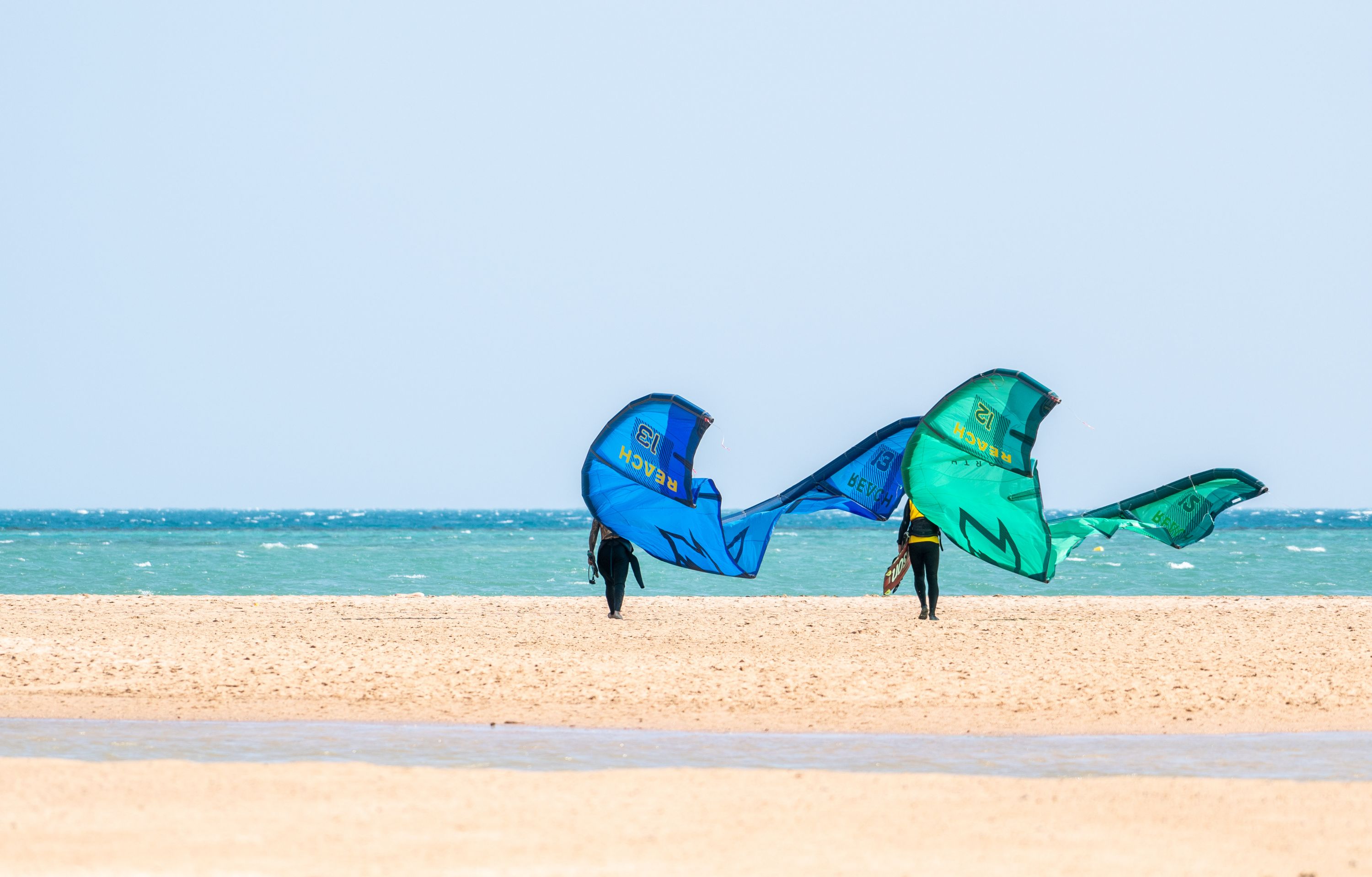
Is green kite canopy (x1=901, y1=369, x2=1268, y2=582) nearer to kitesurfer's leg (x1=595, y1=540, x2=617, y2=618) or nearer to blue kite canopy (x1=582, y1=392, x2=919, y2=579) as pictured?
blue kite canopy (x1=582, y1=392, x2=919, y2=579)

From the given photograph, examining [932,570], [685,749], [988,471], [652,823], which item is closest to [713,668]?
[685,749]

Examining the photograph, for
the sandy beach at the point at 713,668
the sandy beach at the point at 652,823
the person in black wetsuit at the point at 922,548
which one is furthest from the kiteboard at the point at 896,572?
the sandy beach at the point at 652,823

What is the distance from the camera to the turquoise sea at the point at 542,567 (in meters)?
26.2

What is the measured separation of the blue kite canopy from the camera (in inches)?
609

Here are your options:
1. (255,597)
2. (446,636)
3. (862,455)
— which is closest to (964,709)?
(446,636)

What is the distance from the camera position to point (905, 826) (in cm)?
585

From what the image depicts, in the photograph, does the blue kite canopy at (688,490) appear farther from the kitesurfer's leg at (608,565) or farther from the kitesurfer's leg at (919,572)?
the kitesurfer's leg at (919,572)

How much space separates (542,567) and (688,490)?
18.9 m

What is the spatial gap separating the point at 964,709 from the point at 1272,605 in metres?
10.1

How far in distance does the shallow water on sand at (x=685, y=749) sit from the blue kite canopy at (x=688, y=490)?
6.78m

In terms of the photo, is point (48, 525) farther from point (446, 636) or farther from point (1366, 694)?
point (1366, 694)

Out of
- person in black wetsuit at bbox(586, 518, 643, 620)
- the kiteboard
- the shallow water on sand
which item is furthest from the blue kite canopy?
the shallow water on sand

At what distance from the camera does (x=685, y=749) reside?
7980mm

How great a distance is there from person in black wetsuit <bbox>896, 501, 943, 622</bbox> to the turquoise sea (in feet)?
29.7
